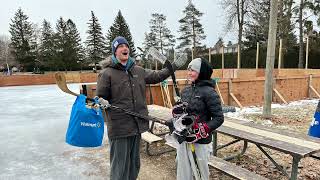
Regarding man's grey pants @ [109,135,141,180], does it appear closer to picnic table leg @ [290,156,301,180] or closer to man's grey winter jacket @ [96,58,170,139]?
man's grey winter jacket @ [96,58,170,139]

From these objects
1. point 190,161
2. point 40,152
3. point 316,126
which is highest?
point 316,126

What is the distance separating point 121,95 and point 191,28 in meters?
40.7

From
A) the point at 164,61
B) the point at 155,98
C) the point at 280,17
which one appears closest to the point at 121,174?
the point at 164,61

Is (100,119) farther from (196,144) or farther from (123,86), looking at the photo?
(196,144)

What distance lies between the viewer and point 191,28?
42.1m

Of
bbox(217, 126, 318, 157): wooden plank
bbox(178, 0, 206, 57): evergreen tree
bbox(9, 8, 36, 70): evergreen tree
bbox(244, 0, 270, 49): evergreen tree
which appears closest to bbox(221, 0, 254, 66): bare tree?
bbox(244, 0, 270, 49): evergreen tree

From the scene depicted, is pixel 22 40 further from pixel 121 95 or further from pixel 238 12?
pixel 121 95

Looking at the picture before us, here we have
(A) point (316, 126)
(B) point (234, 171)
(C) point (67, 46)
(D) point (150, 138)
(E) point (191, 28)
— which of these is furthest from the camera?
(C) point (67, 46)

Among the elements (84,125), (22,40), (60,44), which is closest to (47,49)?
(60,44)

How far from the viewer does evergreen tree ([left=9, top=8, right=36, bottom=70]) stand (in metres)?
45.4

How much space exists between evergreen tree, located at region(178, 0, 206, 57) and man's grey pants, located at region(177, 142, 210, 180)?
130 ft

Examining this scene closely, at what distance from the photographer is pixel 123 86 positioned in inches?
109

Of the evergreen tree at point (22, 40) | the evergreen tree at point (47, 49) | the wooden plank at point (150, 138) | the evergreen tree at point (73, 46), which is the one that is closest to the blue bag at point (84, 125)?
the wooden plank at point (150, 138)

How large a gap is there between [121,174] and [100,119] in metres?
0.61
